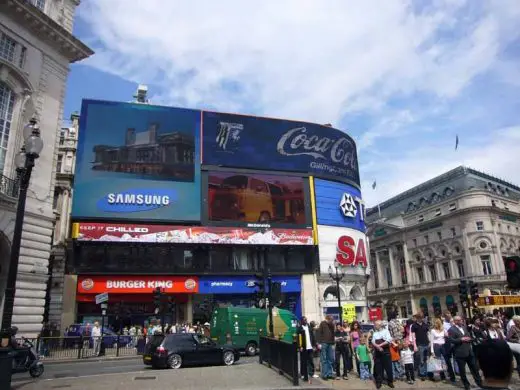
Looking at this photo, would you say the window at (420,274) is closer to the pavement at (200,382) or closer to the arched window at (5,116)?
the pavement at (200,382)

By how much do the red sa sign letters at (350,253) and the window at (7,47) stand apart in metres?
35.5

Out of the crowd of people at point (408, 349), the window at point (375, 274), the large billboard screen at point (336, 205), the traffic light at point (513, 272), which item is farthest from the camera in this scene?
the window at point (375, 274)

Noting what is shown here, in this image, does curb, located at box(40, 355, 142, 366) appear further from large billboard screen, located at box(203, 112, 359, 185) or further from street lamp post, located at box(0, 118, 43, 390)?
large billboard screen, located at box(203, 112, 359, 185)

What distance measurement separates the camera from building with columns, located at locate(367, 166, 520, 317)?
6900cm

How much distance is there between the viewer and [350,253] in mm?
49094

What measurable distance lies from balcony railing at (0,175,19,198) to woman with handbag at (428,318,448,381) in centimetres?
1923

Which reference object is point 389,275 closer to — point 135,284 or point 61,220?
point 135,284

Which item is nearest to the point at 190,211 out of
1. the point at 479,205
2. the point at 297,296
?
the point at 297,296

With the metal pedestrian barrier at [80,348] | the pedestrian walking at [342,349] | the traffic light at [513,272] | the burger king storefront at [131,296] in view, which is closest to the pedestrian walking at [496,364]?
the traffic light at [513,272]

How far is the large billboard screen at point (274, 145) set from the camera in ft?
154

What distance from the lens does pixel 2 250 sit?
2205 centimetres

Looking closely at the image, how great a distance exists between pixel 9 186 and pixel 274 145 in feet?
103

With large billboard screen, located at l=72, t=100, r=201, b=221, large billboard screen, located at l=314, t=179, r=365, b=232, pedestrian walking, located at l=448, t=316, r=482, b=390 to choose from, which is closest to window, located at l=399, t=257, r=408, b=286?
large billboard screen, located at l=314, t=179, r=365, b=232

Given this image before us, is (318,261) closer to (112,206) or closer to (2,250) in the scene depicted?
(112,206)
